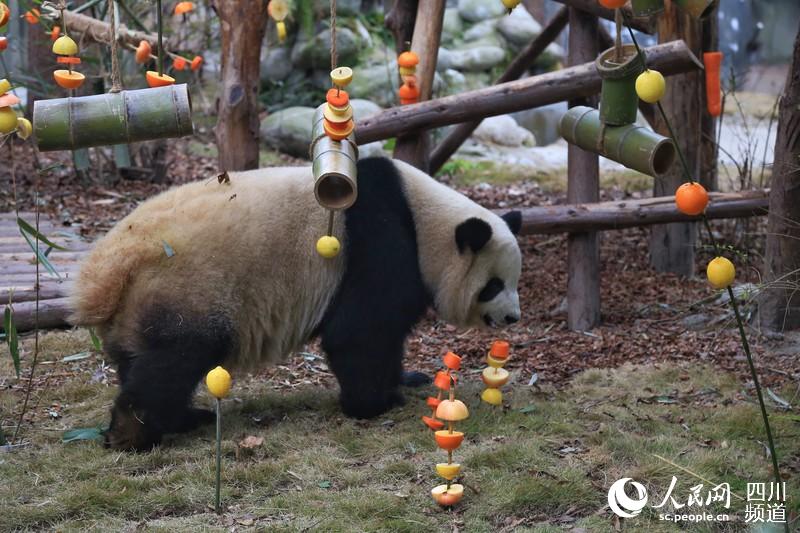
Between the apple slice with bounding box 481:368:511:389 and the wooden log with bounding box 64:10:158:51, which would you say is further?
the wooden log with bounding box 64:10:158:51

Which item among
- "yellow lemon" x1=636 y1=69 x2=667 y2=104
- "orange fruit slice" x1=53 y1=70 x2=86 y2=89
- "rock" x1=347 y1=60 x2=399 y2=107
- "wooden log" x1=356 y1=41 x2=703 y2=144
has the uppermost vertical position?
"rock" x1=347 y1=60 x2=399 y2=107

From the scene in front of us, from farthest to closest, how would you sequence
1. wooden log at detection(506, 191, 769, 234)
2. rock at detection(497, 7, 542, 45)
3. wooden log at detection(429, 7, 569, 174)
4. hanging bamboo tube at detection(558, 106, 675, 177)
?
rock at detection(497, 7, 542, 45) → wooden log at detection(429, 7, 569, 174) → wooden log at detection(506, 191, 769, 234) → hanging bamboo tube at detection(558, 106, 675, 177)

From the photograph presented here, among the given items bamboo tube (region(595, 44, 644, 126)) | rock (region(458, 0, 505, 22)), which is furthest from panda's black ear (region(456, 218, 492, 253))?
rock (region(458, 0, 505, 22))

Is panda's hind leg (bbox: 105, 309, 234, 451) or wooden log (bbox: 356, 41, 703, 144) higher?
wooden log (bbox: 356, 41, 703, 144)

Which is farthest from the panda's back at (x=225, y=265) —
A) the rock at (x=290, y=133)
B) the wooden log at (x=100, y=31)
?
the rock at (x=290, y=133)

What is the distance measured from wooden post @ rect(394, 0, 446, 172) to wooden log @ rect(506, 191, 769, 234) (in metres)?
0.94

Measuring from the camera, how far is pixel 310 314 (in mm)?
4863

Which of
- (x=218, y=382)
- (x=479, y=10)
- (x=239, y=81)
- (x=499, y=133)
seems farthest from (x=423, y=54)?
(x=479, y=10)

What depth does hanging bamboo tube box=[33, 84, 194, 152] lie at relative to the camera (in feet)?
11.3

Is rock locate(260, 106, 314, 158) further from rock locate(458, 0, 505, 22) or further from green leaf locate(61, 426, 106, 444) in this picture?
green leaf locate(61, 426, 106, 444)

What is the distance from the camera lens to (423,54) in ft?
21.6

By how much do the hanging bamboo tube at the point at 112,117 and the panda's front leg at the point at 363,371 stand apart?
5.64 ft

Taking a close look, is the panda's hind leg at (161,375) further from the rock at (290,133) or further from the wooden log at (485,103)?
the rock at (290,133)

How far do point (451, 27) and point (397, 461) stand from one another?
15.2 metres
